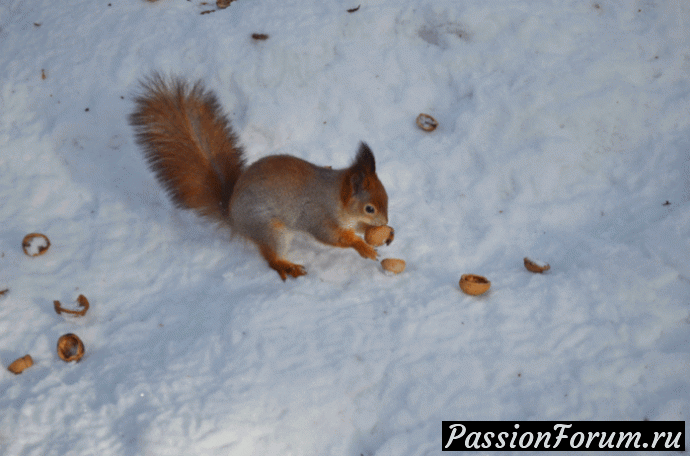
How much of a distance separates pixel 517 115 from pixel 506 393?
1.73 metres

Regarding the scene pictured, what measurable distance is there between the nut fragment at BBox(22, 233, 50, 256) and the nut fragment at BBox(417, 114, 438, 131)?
83.7 inches

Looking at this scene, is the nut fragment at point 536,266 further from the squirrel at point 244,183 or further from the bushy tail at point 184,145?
the bushy tail at point 184,145

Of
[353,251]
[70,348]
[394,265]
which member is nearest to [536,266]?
[394,265]

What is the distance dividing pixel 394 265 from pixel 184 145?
122 centimetres

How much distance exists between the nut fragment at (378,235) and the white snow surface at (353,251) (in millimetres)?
170

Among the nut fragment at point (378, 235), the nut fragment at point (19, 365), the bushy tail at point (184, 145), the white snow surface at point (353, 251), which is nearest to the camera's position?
the white snow surface at point (353, 251)

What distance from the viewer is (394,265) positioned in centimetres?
250

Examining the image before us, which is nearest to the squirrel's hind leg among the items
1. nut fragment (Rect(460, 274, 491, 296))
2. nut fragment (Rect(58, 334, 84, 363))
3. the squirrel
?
the squirrel

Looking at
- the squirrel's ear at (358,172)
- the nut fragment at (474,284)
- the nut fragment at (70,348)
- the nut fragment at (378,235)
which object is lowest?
the nut fragment at (70,348)

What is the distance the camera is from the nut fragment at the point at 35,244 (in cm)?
266

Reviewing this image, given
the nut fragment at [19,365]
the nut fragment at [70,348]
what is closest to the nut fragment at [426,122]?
the nut fragment at [70,348]

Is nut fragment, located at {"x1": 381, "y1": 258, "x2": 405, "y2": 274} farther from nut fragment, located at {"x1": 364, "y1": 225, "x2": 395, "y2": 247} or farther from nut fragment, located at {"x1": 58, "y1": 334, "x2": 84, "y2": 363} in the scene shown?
nut fragment, located at {"x1": 58, "y1": 334, "x2": 84, "y2": 363}

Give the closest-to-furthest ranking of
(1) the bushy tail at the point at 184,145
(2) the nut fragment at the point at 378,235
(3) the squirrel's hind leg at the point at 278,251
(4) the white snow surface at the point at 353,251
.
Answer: (4) the white snow surface at the point at 353,251
(2) the nut fragment at the point at 378,235
(3) the squirrel's hind leg at the point at 278,251
(1) the bushy tail at the point at 184,145

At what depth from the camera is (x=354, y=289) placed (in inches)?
98.0
